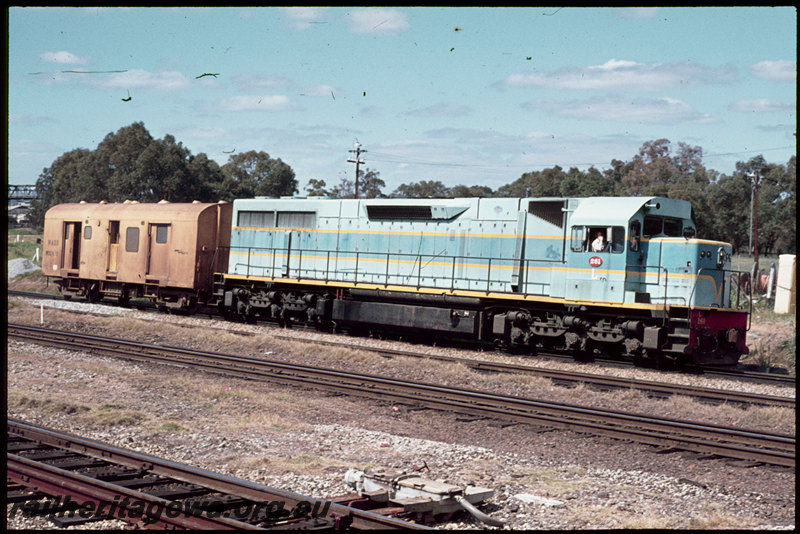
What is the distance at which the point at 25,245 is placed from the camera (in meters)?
60.8

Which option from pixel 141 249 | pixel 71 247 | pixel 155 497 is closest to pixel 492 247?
pixel 141 249

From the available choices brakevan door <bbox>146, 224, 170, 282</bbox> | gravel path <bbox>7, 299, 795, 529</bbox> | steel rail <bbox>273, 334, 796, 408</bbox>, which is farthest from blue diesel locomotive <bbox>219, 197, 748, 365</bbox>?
brakevan door <bbox>146, 224, 170, 282</bbox>

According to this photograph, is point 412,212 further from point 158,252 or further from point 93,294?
point 93,294

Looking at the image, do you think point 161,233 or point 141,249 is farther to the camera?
point 141,249

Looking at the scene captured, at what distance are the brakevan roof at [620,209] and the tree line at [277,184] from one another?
1298 inches

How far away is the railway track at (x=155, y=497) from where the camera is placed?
587 cm

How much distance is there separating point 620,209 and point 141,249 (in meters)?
15.9

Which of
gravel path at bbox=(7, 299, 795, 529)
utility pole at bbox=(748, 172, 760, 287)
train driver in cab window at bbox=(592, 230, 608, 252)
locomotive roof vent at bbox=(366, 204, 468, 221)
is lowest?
gravel path at bbox=(7, 299, 795, 529)

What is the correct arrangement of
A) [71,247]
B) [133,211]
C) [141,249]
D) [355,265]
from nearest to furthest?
1. [355,265]
2. [141,249]
3. [133,211]
4. [71,247]

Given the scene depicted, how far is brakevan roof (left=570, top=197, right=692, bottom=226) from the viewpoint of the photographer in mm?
15938

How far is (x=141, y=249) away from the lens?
25078 millimetres

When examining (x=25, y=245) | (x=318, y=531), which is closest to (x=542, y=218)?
(x=318, y=531)

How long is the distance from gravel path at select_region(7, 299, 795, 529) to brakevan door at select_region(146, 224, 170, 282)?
968 centimetres

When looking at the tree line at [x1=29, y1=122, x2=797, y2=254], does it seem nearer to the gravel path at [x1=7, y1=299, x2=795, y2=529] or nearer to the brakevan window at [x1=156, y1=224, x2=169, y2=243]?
the brakevan window at [x1=156, y1=224, x2=169, y2=243]
